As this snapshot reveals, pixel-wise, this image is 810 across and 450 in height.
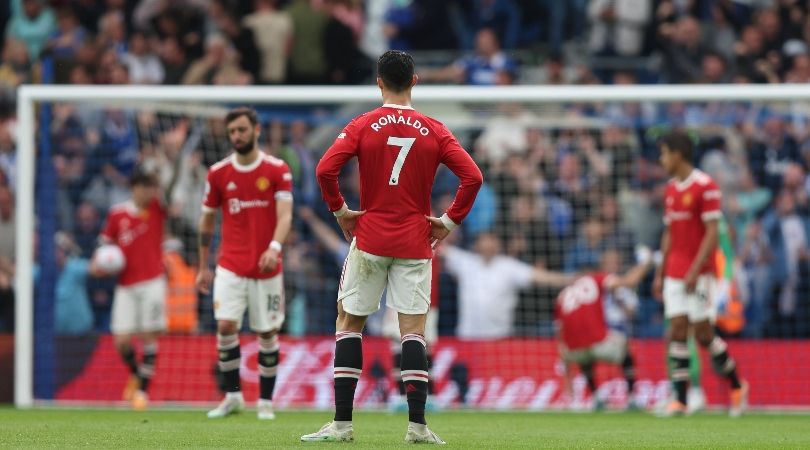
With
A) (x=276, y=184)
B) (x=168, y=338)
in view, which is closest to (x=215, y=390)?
(x=168, y=338)

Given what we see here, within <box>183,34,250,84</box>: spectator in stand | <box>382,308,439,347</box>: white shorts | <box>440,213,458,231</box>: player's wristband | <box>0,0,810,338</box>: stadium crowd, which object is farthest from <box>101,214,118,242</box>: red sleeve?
<box>440,213,458,231</box>: player's wristband

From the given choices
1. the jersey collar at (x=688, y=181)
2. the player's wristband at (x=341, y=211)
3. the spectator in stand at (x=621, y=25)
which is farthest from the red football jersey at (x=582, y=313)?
the player's wristband at (x=341, y=211)

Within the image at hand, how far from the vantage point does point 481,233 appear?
17.1 m

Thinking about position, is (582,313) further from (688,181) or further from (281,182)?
(281,182)

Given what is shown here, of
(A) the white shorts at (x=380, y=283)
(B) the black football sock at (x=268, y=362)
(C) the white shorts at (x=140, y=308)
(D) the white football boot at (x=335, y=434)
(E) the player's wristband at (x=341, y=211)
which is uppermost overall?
(E) the player's wristband at (x=341, y=211)

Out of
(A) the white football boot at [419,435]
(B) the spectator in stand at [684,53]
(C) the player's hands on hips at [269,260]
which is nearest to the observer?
(A) the white football boot at [419,435]

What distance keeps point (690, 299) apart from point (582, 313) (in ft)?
7.88

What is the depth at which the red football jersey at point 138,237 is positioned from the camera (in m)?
15.4

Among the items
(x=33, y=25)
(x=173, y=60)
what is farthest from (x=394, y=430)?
(x=33, y=25)

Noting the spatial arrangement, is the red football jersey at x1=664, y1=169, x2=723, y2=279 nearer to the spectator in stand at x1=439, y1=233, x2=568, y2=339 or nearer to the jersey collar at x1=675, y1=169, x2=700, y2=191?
the jersey collar at x1=675, y1=169, x2=700, y2=191

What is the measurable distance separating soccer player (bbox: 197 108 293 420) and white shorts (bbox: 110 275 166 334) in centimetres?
351

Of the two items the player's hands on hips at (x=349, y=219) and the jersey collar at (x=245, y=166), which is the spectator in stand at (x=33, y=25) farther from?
the player's hands on hips at (x=349, y=219)

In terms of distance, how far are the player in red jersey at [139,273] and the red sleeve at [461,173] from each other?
7.07 metres

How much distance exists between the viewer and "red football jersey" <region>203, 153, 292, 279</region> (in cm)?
1186
